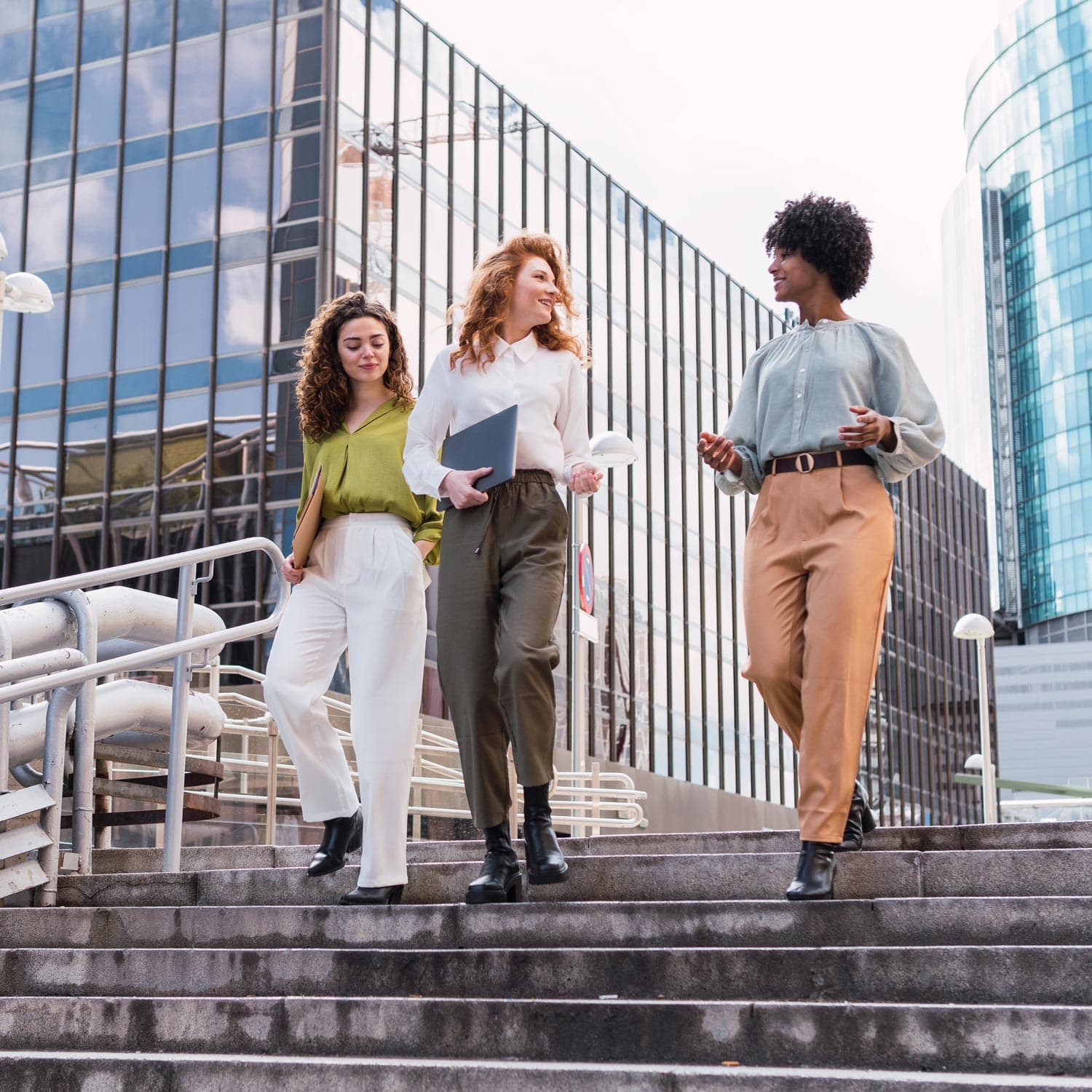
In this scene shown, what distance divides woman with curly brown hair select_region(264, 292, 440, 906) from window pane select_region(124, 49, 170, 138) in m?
23.6

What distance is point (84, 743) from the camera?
626 centimetres

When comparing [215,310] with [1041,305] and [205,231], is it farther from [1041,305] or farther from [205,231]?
[1041,305]

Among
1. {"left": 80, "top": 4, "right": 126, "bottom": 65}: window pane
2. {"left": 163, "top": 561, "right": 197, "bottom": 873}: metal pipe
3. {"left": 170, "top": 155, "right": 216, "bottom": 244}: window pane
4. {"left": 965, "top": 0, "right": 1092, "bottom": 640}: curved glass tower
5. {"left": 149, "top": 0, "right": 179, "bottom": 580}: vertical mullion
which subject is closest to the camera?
{"left": 163, "top": 561, "right": 197, "bottom": 873}: metal pipe

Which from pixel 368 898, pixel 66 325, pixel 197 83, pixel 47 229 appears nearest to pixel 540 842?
pixel 368 898

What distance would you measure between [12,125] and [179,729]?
82.9 ft

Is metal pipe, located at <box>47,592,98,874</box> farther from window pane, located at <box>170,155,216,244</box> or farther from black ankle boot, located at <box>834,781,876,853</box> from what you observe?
window pane, located at <box>170,155,216,244</box>

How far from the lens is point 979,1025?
328 cm

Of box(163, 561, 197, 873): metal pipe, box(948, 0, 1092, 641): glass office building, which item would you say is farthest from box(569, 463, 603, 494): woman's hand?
box(948, 0, 1092, 641): glass office building

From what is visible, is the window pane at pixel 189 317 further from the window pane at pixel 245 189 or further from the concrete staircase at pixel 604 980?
the concrete staircase at pixel 604 980

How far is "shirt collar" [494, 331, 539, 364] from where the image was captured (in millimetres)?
5074

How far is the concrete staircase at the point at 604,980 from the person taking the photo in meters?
3.34

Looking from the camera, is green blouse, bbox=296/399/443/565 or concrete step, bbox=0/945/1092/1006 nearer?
concrete step, bbox=0/945/1092/1006

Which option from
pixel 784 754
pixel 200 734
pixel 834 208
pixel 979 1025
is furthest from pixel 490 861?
pixel 784 754

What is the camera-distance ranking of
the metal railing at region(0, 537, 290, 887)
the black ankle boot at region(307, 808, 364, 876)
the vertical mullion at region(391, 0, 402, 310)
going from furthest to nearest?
1. the vertical mullion at region(391, 0, 402, 310)
2. the metal railing at region(0, 537, 290, 887)
3. the black ankle boot at region(307, 808, 364, 876)
